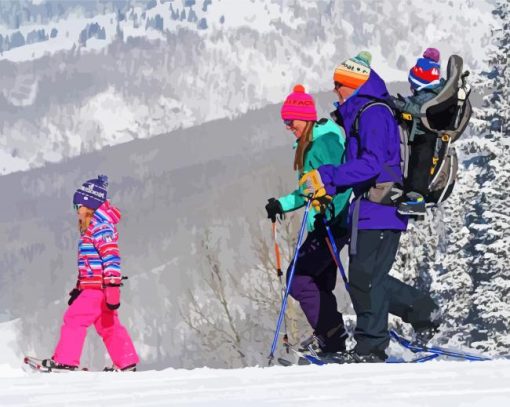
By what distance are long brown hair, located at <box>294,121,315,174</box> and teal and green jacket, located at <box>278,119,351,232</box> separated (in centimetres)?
2

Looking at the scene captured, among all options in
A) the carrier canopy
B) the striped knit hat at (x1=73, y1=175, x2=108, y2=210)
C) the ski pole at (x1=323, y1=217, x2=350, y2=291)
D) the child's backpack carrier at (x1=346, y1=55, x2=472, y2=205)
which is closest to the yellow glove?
the ski pole at (x1=323, y1=217, x2=350, y2=291)

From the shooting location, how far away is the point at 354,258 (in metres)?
7.27

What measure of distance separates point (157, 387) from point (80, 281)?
11.7 ft

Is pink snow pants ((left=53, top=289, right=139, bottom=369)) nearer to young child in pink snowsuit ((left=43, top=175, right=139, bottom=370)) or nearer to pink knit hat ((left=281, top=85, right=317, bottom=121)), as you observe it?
young child in pink snowsuit ((left=43, top=175, right=139, bottom=370))

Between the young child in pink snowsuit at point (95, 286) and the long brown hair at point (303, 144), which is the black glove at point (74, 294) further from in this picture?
the long brown hair at point (303, 144)

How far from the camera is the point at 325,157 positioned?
796 centimetres

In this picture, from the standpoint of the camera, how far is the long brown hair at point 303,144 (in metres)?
8.04

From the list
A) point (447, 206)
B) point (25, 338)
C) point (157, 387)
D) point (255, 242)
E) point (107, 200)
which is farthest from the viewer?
point (25, 338)

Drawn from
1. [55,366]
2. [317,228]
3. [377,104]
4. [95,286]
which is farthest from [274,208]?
[55,366]

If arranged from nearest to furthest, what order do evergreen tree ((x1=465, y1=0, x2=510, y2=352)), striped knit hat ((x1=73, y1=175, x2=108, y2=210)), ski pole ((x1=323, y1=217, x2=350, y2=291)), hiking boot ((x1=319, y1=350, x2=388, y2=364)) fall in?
hiking boot ((x1=319, y1=350, x2=388, y2=364)), ski pole ((x1=323, y1=217, x2=350, y2=291)), striped knit hat ((x1=73, y1=175, x2=108, y2=210)), evergreen tree ((x1=465, y1=0, x2=510, y2=352))

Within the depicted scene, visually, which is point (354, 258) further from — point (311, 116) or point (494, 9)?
point (494, 9)

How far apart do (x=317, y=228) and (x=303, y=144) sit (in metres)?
0.62

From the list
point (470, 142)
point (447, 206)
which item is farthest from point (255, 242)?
point (470, 142)

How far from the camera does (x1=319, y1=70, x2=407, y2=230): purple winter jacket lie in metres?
7.06
